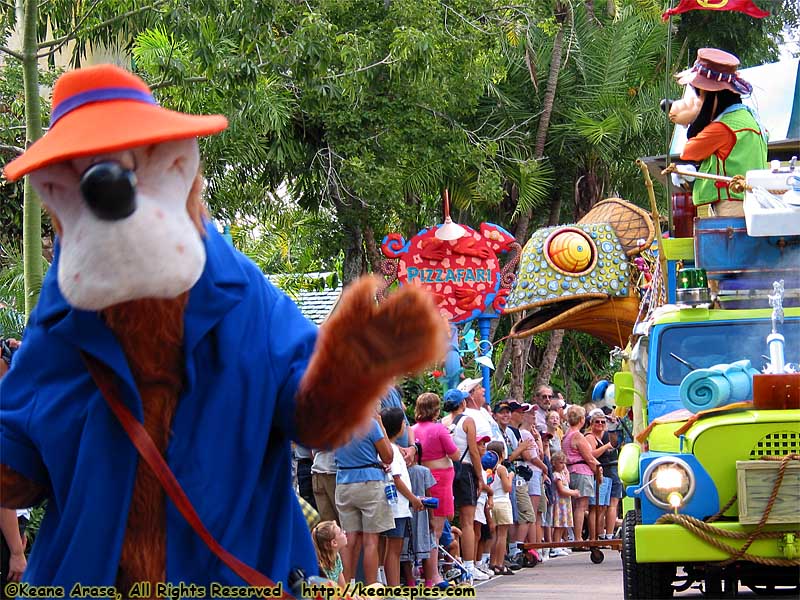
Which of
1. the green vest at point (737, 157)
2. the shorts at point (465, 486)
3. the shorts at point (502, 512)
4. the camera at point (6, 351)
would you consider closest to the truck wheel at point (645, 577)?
the green vest at point (737, 157)

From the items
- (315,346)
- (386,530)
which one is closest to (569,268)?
(386,530)

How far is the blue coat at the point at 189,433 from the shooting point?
8.55ft

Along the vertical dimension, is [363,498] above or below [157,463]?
below

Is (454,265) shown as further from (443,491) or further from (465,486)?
(443,491)

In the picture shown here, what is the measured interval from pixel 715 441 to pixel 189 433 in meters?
5.40

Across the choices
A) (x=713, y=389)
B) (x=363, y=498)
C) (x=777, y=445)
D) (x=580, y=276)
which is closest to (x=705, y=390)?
(x=713, y=389)

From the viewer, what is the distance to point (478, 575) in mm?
12211

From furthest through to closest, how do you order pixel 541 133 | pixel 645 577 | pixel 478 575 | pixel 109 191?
pixel 541 133, pixel 478 575, pixel 645 577, pixel 109 191

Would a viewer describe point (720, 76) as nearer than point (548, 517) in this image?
Yes

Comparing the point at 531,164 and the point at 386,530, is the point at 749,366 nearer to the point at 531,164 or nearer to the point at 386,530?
the point at 386,530

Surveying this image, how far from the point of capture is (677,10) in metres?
10.9

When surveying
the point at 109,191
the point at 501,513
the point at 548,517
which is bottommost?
the point at 548,517

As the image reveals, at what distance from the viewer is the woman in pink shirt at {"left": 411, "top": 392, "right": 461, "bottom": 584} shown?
418 inches

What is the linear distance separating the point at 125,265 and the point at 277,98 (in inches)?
505
